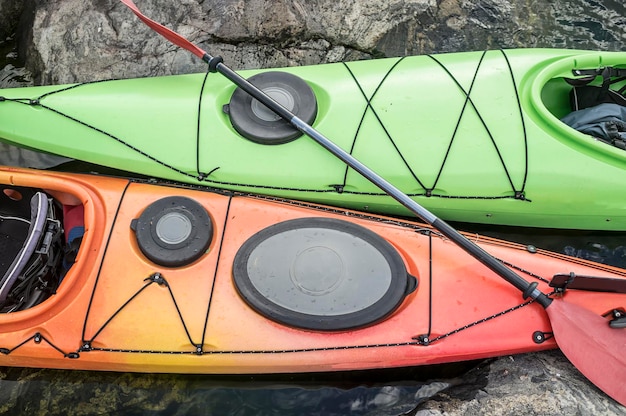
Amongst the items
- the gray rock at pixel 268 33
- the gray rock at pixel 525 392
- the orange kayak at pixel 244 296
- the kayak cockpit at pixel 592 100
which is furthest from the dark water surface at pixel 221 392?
the gray rock at pixel 268 33

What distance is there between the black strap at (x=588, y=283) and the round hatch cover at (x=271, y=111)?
4.60ft

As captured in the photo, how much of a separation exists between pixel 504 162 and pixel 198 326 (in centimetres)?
169

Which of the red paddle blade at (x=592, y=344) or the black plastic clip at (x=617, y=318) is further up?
the black plastic clip at (x=617, y=318)

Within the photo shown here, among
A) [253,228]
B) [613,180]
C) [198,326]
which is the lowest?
[198,326]

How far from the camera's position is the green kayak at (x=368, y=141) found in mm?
2848

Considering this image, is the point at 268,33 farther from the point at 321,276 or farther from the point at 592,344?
the point at 592,344

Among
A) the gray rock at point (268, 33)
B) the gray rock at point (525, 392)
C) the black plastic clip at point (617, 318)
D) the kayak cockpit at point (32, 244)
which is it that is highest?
the gray rock at point (268, 33)

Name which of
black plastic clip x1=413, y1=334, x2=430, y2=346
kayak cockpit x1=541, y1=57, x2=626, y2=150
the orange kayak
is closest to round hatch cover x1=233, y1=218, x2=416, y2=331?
the orange kayak

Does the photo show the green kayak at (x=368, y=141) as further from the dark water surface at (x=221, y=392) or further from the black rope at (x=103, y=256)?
the dark water surface at (x=221, y=392)

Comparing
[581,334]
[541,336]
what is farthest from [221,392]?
[581,334]

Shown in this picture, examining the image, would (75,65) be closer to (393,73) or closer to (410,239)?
(393,73)

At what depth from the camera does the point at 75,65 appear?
356 cm

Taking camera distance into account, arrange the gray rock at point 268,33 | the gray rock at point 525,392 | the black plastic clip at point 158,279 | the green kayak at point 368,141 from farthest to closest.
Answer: the gray rock at point 268,33, the green kayak at point 368,141, the black plastic clip at point 158,279, the gray rock at point 525,392

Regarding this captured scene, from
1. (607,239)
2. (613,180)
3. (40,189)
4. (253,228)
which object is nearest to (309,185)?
(253,228)
